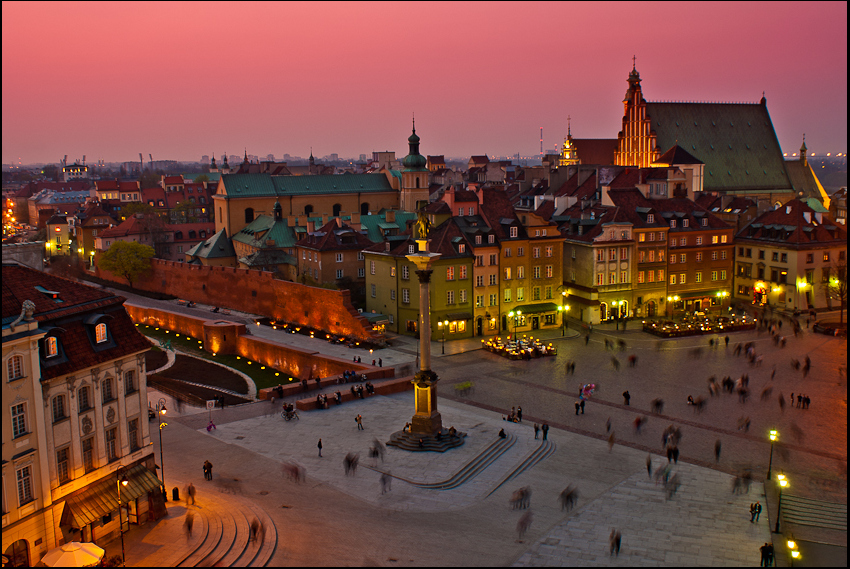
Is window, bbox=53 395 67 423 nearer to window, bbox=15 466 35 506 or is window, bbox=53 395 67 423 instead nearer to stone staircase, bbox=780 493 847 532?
window, bbox=15 466 35 506

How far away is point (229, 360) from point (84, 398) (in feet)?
99.7

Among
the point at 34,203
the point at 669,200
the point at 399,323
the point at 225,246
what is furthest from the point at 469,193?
the point at 34,203

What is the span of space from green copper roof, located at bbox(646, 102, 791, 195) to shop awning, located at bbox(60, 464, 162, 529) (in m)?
79.0

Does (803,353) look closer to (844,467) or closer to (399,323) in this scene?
(844,467)

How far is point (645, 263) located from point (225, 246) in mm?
42363

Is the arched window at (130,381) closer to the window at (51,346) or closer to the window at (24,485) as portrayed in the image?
the window at (51,346)

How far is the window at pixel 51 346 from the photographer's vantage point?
77.2ft

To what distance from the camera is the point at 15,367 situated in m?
22.4

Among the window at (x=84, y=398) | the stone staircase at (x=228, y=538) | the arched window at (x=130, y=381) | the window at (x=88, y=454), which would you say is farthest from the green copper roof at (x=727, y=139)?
the window at (x=88, y=454)

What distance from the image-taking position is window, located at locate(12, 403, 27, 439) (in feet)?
73.3

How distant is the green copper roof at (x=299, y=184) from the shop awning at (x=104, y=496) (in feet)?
203

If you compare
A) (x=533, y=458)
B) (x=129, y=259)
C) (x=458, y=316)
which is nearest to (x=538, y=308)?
(x=458, y=316)

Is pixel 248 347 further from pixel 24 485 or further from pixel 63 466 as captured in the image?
pixel 24 485

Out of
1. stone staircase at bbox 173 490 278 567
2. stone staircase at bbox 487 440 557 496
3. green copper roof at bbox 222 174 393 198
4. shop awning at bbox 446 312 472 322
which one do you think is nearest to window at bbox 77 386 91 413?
stone staircase at bbox 173 490 278 567
